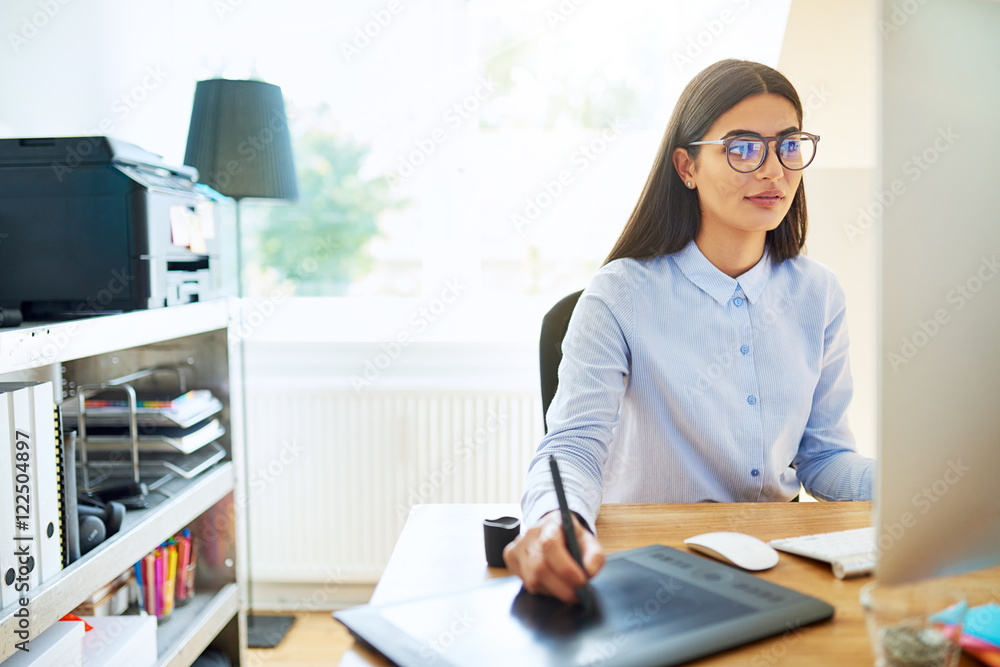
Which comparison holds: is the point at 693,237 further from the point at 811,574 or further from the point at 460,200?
the point at 460,200

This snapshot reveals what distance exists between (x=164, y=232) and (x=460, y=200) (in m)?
1.28

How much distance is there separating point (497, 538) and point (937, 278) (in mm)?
521

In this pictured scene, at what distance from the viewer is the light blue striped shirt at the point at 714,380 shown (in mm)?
1296

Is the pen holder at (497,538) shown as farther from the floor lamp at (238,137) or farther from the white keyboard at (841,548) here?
the floor lamp at (238,137)

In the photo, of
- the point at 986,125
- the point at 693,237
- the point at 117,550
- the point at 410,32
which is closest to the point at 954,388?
the point at 986,125

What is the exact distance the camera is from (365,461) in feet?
8.60

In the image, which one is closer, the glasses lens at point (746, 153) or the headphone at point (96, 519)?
the glasses lens at point (746, 153)

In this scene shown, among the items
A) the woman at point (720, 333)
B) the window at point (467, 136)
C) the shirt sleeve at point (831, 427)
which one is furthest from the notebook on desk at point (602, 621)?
the window at point (467, 136)

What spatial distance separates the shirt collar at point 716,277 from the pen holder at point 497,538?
63 cm

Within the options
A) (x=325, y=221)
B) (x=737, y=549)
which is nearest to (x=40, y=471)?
(x=737, y=549)

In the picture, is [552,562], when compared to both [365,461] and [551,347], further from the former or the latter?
[365,461]

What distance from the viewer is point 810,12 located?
7.09ft

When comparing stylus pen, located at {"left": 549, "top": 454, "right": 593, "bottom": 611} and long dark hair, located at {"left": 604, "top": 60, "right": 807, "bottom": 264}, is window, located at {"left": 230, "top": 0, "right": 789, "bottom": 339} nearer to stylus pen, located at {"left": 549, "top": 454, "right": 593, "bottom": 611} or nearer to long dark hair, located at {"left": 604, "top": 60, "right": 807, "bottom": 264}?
long dark hair, located at {"left": 604, "top": 60, "right": 807, "bottom": 264}

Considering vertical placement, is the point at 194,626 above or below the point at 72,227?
below
